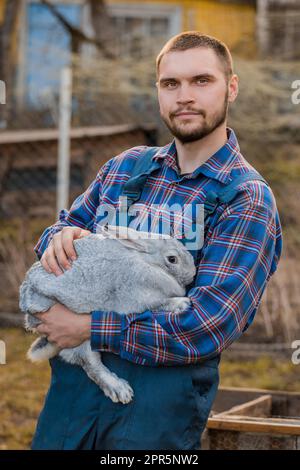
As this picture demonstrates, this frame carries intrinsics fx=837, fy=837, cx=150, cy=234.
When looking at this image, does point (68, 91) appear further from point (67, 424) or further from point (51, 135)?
point (67, 424)

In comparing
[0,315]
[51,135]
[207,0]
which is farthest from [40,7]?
[0,315]

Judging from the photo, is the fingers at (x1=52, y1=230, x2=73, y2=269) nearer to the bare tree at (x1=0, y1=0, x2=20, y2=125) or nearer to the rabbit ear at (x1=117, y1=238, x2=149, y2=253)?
the rabbit ear at (x1=117, y1=238, x2=149, y2=253)

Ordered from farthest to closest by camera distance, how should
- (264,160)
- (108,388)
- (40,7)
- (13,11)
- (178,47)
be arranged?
1. (40,7)
2. (13,11)
3. (264,160)
4. (178,47)
5. (108,388)

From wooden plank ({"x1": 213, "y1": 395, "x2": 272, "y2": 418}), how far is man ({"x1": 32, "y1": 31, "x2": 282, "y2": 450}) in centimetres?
132

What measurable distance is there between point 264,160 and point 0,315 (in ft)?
9.59

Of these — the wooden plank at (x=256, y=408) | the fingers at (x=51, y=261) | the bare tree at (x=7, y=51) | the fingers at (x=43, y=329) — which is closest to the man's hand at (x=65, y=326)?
the fingers at (x=43, y=329)

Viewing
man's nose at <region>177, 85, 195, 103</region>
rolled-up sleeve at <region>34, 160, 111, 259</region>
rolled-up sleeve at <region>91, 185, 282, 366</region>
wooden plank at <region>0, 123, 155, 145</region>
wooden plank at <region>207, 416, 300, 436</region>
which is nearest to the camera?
rolled-up sleeve at <region>91, 185, 282, 366</region>

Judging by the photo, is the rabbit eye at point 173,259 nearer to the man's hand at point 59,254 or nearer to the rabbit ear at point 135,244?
the rabbit ear at point 135,244

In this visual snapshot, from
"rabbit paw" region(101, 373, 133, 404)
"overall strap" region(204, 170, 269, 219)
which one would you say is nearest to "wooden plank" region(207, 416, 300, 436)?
"rabbit paw" region(101, 373, 133, 404)

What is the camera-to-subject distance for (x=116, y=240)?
2.59 m

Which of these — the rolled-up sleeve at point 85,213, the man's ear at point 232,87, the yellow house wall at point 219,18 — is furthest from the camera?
the yellow house wall at point 219,18

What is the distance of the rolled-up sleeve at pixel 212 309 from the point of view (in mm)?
2453

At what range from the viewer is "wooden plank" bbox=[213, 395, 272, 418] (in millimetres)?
3922
